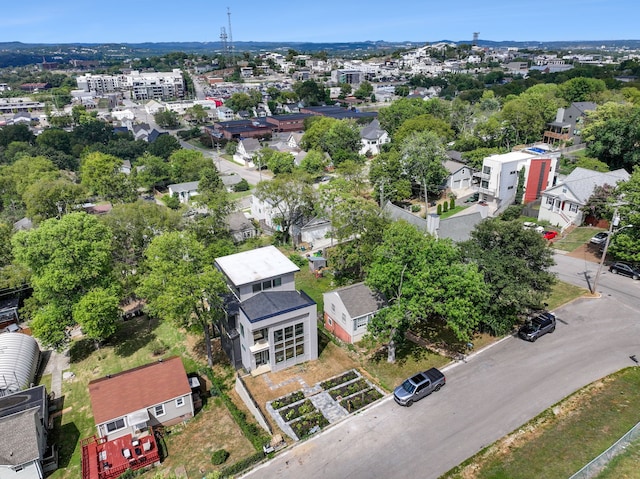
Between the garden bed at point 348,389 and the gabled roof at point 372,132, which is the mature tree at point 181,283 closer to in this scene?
the garden bed at point 348,389

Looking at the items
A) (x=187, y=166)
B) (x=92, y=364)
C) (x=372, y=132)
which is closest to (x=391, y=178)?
(x=372, y=132)

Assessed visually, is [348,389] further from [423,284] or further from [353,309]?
[423,284]

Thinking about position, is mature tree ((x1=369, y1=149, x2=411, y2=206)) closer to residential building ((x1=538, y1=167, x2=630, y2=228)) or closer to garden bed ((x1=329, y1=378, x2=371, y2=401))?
residential building ((x1=538, y1=167, x2=630, y2=228))

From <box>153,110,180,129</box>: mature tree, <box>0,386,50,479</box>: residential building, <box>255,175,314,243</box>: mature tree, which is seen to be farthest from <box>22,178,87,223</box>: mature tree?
<box>153,110,180,129</box>: mature tree

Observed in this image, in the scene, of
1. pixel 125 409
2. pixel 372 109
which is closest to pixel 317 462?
pixel 125 409

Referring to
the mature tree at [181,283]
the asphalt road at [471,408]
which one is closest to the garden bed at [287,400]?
the asphalt road at [471,408]
